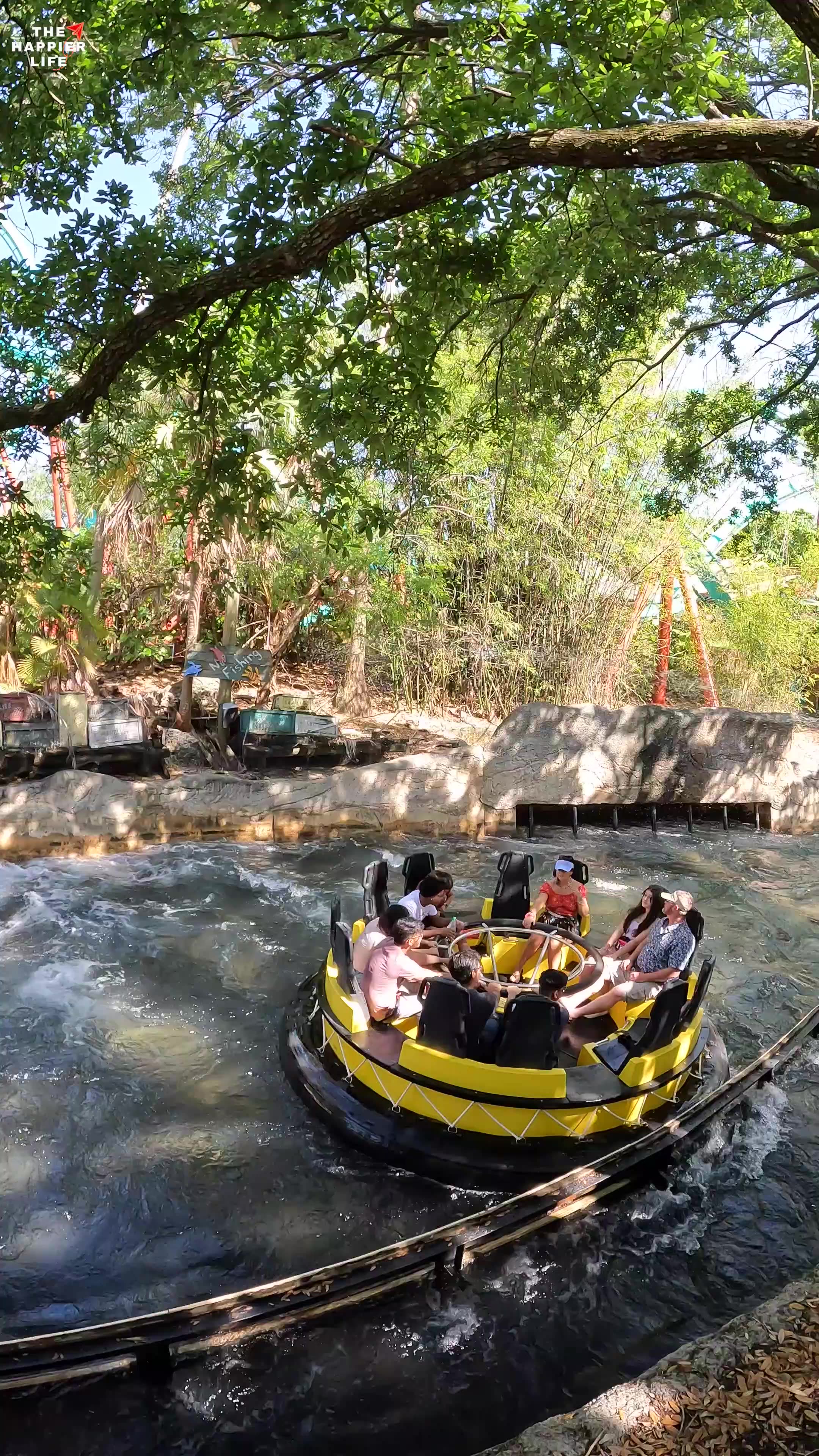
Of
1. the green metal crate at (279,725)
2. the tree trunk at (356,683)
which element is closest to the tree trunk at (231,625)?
the green metal crate at (279,725)

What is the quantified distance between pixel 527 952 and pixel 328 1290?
2.94 m

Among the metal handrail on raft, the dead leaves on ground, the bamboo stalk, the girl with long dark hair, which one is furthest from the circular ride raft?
the bamboo stalk

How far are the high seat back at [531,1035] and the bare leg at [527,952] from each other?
1.32 metres

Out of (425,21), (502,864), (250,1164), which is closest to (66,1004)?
(250,1164)

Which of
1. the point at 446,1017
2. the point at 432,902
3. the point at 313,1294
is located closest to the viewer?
the point at 313,1294

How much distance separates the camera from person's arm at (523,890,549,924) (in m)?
6.83

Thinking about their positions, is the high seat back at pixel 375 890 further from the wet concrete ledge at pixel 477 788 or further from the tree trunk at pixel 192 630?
the tree trunk at pixel 192 630

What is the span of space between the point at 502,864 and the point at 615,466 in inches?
335

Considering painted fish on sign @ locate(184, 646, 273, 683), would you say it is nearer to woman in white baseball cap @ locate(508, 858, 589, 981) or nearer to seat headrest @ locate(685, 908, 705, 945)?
woman in white baseball cap @ locate(508, 858, 589, 981)

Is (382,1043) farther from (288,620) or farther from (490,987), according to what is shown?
(288,620)

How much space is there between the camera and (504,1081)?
4938 millimetres

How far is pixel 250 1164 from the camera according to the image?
5.21 metres

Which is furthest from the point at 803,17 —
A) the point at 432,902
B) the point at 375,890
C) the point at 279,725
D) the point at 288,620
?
the point at 288,620

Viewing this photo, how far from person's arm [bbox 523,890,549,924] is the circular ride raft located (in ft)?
3.10
